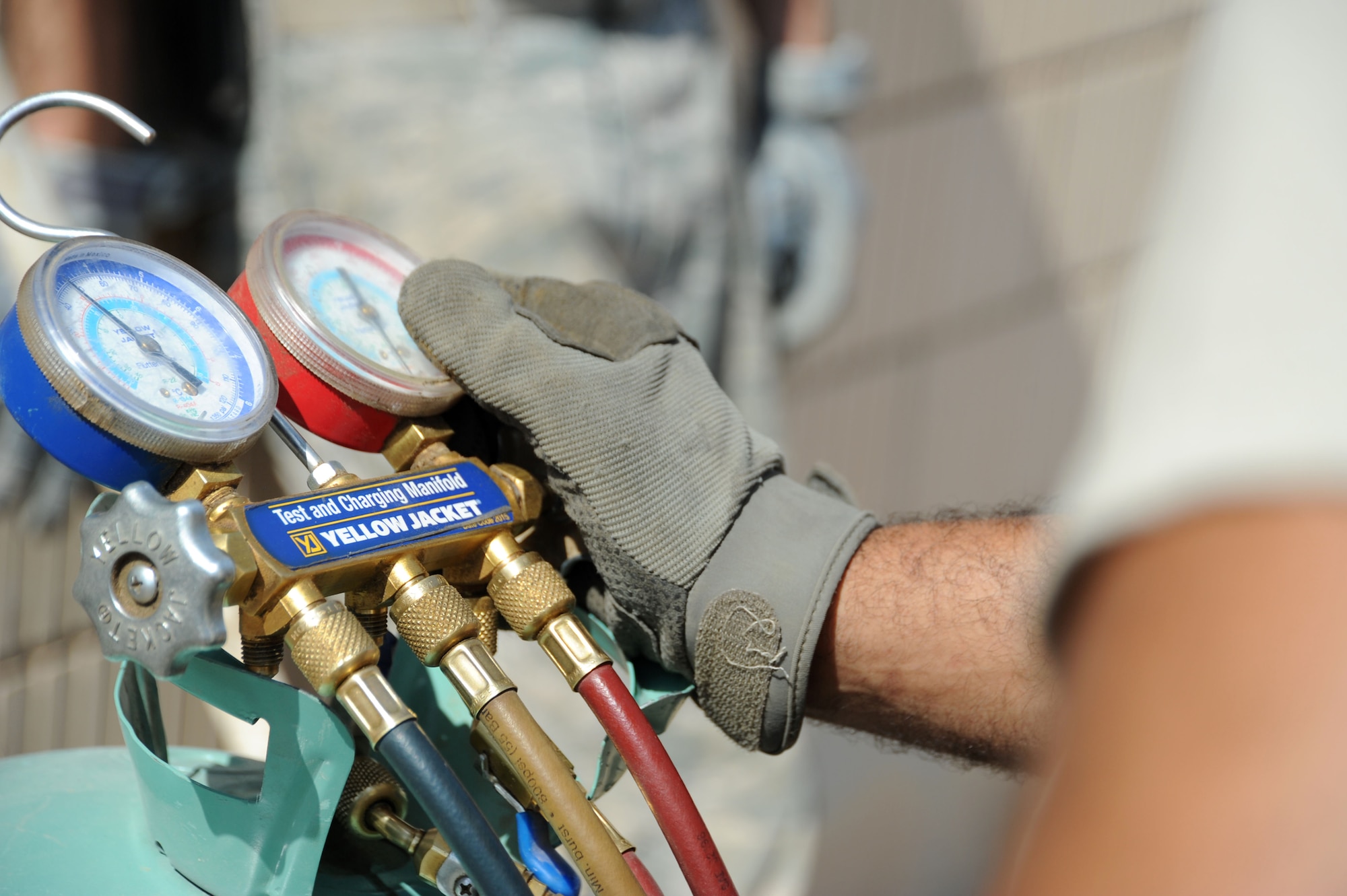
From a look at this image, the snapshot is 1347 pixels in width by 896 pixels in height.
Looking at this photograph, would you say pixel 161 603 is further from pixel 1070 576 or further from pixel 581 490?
pixel 1070 576

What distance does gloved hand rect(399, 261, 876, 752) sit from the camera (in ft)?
2.77

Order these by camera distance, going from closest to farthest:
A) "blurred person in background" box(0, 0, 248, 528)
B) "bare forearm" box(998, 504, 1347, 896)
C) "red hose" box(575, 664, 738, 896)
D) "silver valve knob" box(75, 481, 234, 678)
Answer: "bare forearm" box(998, 504, 1347, 896), "silver valve knob" box(75, 481, 234, 678), "red hose" box(575, 664, 738, 896), "blurred person in background" box(0, 0, 248, 528)

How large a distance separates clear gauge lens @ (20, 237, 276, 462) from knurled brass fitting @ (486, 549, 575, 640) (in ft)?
0.65

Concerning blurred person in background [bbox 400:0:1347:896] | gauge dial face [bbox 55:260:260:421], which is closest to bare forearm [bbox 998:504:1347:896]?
blurred person in background [bbox 400:0:1347:896]

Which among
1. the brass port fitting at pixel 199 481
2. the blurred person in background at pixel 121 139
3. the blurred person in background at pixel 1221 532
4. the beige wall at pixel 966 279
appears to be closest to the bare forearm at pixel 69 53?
the blurred person in background at pixel 121 139

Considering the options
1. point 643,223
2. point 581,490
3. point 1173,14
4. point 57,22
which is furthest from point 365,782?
point 1173,14

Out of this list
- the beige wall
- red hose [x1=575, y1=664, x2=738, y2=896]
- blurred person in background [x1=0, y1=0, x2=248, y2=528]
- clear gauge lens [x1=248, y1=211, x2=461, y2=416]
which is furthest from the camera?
the beige wall

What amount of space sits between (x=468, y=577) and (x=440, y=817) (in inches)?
8.1

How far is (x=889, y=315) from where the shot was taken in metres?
2.88

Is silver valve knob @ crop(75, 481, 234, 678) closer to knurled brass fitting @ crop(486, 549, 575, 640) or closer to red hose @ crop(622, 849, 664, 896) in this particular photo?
knurled brass fitting @ crop(486, 549, 575, 640)

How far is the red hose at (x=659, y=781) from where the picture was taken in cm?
70

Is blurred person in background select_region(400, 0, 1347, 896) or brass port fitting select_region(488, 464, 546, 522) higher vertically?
blurred person in background select_region(400, 0, 1347, 896)

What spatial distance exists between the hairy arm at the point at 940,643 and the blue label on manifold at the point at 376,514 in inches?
13.6

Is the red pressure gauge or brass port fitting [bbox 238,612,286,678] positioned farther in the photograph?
the red pressure gauge
